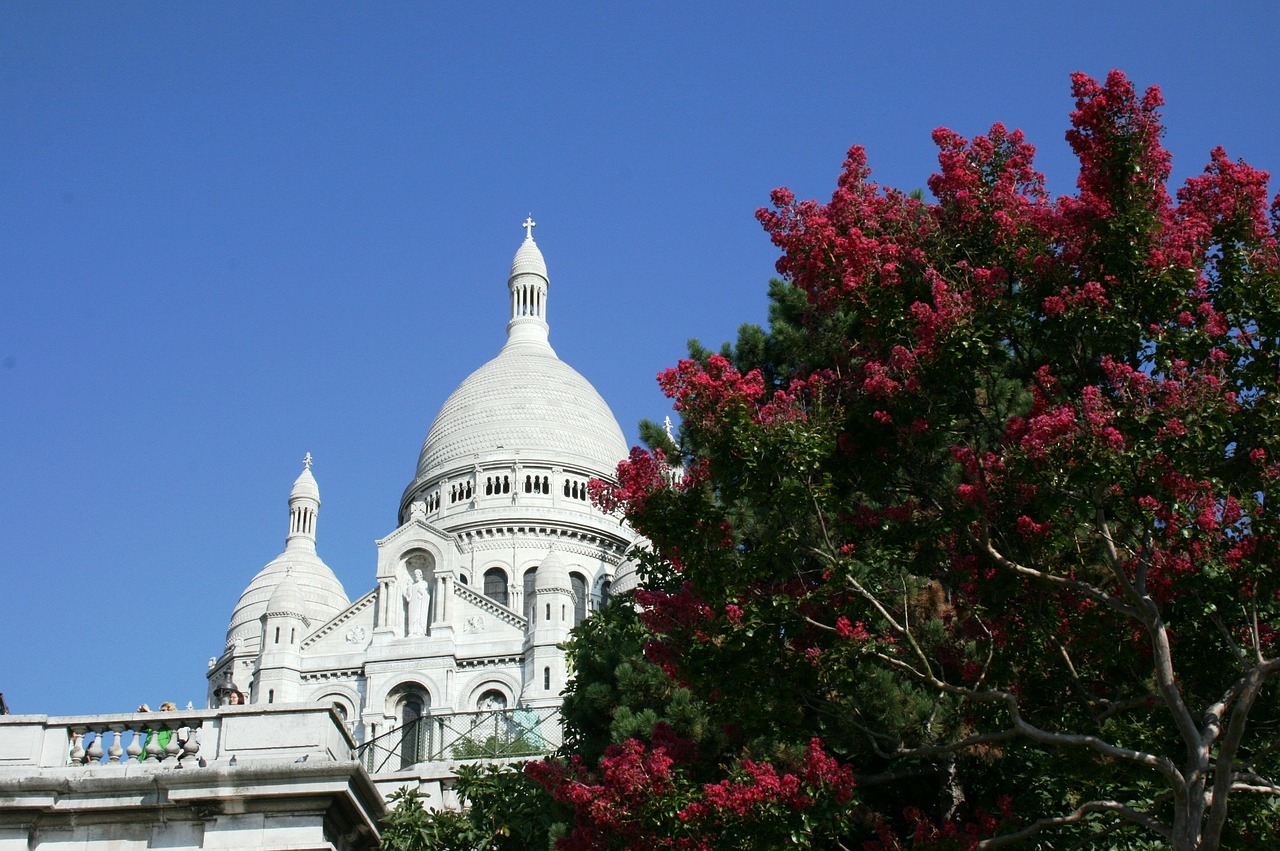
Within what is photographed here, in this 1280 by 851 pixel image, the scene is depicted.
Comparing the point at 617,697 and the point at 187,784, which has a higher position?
the point at 617,697

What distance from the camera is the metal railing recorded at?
32219 millimetres

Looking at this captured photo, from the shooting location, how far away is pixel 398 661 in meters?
55.6

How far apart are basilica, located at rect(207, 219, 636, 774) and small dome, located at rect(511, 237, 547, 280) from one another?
0.31ft

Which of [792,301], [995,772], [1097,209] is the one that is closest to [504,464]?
[792,301]

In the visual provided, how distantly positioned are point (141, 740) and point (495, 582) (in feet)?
171

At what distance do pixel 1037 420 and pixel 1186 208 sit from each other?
2888 millimetres

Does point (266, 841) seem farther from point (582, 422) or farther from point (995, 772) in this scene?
point (582, 422)

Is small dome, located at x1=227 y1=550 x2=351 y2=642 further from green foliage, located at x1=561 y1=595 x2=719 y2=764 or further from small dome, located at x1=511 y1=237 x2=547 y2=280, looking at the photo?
green foliage, located at x1=561 y1=595 x2=719 y2=764

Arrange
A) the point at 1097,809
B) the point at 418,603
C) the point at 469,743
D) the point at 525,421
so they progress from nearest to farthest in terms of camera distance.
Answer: the point at 1097,809
the point at 469,743
the point at 418,603
the point at 525,421

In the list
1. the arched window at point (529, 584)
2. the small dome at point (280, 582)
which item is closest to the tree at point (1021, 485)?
the arched window at point (529, 584)

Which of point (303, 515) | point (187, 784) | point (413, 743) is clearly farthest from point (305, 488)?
point (187, 784)

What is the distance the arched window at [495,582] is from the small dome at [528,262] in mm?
22358

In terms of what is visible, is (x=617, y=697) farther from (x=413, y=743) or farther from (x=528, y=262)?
(x=528, y=262)

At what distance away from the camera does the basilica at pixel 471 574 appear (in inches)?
2158
